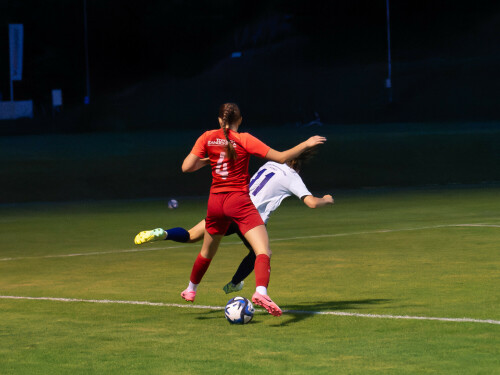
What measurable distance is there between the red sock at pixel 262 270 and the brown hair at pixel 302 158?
107 cm

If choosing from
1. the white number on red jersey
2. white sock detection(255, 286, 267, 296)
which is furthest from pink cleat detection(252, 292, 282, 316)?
the white number on red jersey

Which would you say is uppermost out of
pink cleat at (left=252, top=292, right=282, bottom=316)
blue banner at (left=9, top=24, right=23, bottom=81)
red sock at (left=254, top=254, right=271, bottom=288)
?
blue banner at (left=9, top=24, right=23, bottom=81)

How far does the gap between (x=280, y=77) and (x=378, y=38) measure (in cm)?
1158

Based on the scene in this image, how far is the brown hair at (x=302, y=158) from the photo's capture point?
10.6 metres

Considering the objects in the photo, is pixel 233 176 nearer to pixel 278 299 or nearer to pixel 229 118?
pixel 229 118

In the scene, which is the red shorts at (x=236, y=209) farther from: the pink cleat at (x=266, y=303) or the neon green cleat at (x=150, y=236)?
the pink cleat at (x=266, y=303)

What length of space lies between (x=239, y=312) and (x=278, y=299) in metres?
2.01

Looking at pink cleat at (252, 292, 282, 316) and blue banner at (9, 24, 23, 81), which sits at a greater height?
blue banner at (9, 24, 23, 81)

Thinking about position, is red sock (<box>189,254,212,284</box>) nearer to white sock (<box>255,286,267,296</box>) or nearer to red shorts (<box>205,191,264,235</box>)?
red shorts (<box>205,191,264,235</box>)

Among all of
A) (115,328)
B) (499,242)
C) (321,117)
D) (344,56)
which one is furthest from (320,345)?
(344,56)

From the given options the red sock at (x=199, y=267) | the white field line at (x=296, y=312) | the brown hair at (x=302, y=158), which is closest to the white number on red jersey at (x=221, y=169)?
the brown hair at (x=302, y=158)

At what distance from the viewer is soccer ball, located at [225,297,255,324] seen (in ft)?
34.2

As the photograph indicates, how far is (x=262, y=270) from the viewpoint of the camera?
33.6 ft

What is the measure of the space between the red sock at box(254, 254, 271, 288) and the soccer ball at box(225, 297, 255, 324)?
0.99 feet
